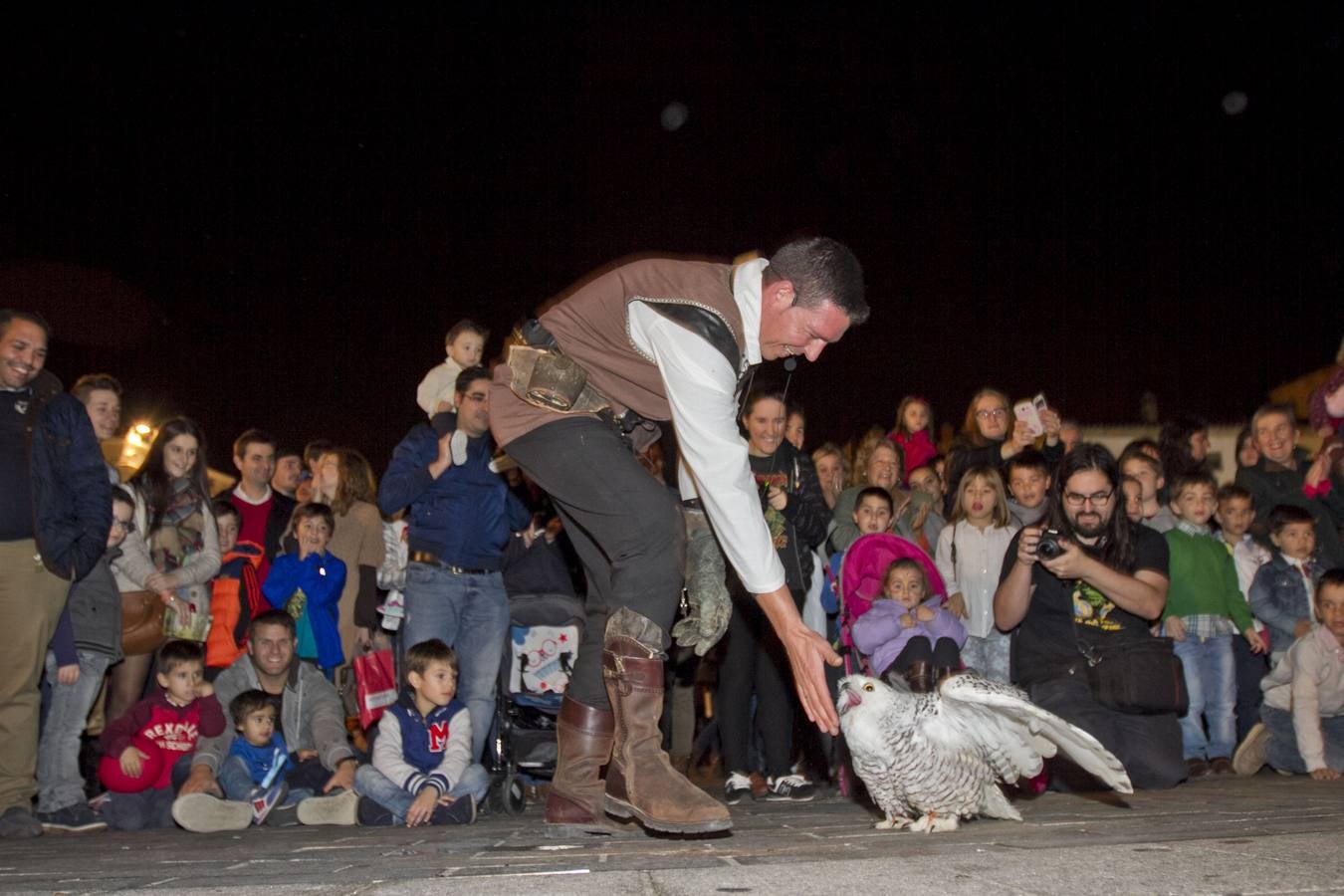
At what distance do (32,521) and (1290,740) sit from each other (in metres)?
6.53

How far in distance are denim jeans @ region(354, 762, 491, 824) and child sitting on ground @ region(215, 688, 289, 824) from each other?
40cm

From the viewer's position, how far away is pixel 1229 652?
6484 mm

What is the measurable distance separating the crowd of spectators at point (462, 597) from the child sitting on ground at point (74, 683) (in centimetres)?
1

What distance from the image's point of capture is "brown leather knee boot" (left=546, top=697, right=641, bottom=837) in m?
3.28

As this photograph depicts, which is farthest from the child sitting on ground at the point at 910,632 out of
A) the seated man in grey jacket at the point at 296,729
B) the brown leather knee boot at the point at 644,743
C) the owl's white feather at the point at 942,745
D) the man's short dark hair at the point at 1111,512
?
the seated man in grey jacket at the point at 296,729

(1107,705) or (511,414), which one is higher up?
(511,414)

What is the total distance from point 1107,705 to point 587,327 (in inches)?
129

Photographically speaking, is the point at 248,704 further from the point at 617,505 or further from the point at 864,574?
the point at 617,505

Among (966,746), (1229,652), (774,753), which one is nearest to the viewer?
(966,746)

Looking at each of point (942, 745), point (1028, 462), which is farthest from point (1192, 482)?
point (942, 745)

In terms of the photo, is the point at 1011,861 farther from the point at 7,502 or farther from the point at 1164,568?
the point at 7,502

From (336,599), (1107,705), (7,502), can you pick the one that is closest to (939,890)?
(1107,705)

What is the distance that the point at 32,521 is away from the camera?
4859 millimetres

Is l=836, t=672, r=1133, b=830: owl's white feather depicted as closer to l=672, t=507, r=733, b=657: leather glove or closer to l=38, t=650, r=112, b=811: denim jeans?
l=672, t=507, r=733, b=657: leather glove
